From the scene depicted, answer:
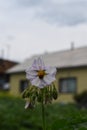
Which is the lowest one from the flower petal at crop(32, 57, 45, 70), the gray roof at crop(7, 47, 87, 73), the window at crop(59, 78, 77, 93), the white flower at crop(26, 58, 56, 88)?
the white flower at crop(26, 58, 56, 88)

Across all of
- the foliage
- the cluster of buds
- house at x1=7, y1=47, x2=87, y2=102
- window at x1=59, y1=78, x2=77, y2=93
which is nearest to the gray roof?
house at x1=7, y1=47, x2=87, y2=102

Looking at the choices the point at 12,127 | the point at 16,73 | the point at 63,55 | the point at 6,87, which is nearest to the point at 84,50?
the point at 63,55

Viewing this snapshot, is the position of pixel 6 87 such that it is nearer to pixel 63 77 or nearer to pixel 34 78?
pixel 63 77

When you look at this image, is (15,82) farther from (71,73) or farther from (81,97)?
(81,97)

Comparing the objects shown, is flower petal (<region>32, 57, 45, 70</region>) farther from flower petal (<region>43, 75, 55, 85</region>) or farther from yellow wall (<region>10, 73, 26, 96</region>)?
yellow wall (<region>10, 73, 26, 96</region>)

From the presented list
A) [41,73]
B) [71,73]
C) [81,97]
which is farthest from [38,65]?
[71,73]

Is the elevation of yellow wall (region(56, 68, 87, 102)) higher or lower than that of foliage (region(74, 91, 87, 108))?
higher
